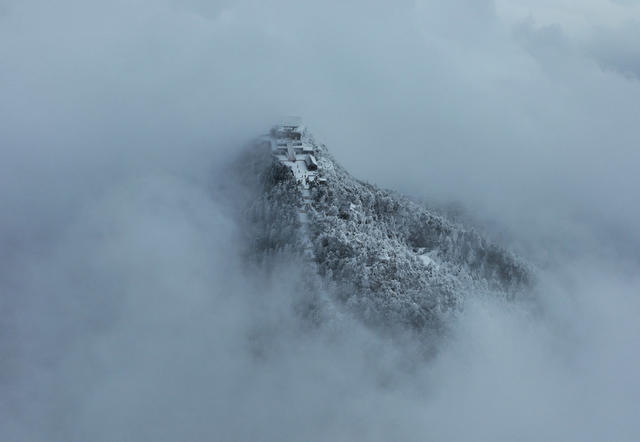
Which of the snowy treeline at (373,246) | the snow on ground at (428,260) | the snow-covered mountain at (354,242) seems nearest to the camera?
the snowy treeline at (373,246)

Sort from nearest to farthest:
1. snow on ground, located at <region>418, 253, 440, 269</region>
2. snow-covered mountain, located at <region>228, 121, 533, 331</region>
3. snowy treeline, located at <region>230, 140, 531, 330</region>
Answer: snowy treeline, located at <region>230, 140, 531, 330</region>
snow-covered mountain, located at <region>228, 121, 533, 331</region>
snow on ground, located at <region>418, 253, 440, 269</region>

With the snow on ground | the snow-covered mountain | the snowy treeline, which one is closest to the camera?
the snowy treeline

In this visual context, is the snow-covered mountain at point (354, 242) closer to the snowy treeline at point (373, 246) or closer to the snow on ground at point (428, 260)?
the snowy treeline at point (373, 246)

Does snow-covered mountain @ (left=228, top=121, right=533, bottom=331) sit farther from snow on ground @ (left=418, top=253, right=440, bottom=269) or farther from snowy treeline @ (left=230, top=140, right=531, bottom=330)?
snow on ground @ (left=418, top=253, right=440, bottom=269)

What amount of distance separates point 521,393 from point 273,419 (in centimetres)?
7300

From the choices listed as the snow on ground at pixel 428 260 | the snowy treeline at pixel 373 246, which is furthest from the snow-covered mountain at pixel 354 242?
the snow on ground at pixel 428 260

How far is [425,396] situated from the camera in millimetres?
144375

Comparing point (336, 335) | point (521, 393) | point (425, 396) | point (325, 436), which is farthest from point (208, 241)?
point (521, 393)

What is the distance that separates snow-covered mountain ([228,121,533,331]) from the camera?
13950 centimetres

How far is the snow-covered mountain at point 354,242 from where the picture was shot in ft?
458

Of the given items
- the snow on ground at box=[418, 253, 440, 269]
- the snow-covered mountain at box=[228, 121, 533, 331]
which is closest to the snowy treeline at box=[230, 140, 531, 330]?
the snow-covered mountain at box=[228, 121, 533, 331]

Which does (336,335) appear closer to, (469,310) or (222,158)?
(469,310)

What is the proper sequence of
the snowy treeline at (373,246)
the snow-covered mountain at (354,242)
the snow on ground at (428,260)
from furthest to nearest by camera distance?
the snow on ground at (428,260) < the snow-covered mountain at (354,242) < the snowy treeline at (373,246)

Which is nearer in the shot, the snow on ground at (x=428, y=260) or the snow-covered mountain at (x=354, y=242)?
the snow-covered mountain at (x=354, y=242)
